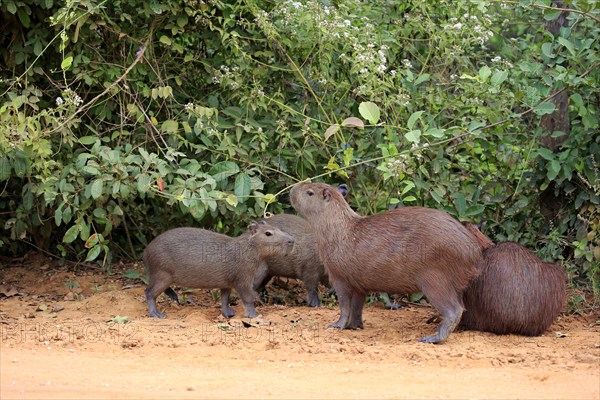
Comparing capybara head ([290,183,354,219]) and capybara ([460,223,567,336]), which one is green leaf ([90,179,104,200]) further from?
capybara ([460,223,567,336])

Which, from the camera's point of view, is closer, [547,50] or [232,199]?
[232,199]

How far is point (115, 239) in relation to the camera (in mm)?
9266

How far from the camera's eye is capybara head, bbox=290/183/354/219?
7.51m

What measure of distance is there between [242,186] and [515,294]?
240cm

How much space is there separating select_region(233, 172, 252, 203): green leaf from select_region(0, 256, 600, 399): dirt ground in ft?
3.29

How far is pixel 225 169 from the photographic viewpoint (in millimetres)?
8195

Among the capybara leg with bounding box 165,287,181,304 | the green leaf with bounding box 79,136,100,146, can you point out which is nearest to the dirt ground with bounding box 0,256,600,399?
the capybara leg with bounding box 165,287,181,304

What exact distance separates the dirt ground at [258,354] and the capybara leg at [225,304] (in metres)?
0.12

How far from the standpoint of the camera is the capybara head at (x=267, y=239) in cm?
820

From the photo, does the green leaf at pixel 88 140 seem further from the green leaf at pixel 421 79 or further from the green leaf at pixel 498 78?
the green leaf at pixel 498 78

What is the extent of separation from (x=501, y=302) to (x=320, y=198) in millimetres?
1593

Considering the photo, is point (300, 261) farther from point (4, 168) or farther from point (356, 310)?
point (4, 168)

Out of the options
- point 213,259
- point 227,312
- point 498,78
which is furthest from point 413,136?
point 227,312

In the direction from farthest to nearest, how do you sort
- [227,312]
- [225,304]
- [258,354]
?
[225,304] → [227,312] → [258,354]
